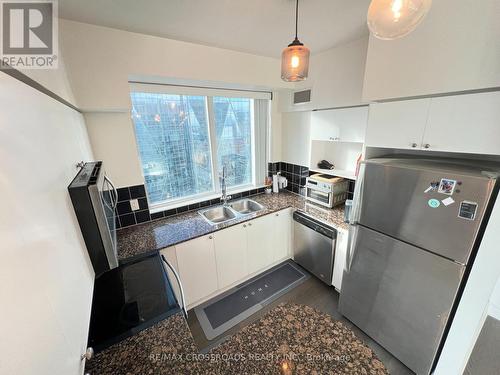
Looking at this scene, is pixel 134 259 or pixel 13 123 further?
pixel 134 259

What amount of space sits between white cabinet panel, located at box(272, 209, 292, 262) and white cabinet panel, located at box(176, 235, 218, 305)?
836 millimetres

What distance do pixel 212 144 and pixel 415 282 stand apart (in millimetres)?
2308

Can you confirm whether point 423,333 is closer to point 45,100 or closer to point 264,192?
point 264,192

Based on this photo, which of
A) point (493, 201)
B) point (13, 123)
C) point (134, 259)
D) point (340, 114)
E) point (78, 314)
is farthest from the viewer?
point (340, 114)

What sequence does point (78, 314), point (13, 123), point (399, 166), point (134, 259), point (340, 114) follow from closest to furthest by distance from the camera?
point (13, 123) < point (78, 314) < point (399, 166) < point (134, 259) < point (340, 114)

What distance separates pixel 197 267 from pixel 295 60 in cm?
190

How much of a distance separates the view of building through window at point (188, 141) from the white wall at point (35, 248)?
141cm

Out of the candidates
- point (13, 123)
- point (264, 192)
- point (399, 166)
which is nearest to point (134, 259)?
point (13, 123)

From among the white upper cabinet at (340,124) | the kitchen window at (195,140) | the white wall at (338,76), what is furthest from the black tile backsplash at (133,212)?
the white wall at (338,76)

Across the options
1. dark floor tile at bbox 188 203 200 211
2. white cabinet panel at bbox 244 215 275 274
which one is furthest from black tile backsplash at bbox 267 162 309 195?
dark floor tile at bbox 188 203 200 211

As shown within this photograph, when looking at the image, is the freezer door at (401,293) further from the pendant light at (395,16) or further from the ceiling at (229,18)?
the ceiling at (229,18)

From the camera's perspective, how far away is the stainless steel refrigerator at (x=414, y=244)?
1160mm

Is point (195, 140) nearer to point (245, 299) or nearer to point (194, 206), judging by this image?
point (194, 206)

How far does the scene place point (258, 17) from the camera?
1.37 metres
